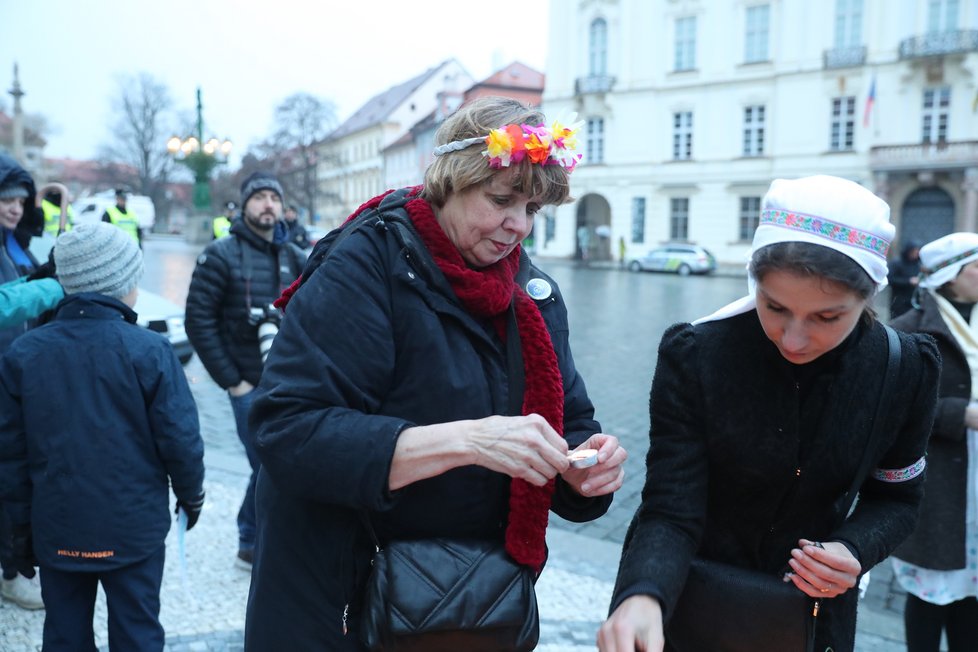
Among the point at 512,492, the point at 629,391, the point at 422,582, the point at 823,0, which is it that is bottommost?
the point at 629,391

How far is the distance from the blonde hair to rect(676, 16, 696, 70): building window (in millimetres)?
36533

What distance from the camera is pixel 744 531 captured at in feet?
5.89

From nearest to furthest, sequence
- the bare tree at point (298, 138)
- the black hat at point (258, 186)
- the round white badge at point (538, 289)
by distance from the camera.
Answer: the round white badge at point (538, 289) < the black hat at point (258, 186) < the bare tree at point (298, 138)

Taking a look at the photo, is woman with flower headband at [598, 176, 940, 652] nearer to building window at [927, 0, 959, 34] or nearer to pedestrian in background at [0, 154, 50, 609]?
pedestrian in background at [0, 154, 50, 609]

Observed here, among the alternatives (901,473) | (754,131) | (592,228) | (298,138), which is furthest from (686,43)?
(901,473)

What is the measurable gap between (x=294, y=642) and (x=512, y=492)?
0.60 metres

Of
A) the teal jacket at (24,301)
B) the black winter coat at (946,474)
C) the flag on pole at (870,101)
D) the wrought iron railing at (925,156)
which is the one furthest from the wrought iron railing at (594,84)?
the teal jacket at (24,301)

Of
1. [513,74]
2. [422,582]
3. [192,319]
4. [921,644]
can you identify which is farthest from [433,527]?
[513,74]

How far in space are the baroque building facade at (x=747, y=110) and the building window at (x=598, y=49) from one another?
3.1 inches

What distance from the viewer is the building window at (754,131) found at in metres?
33.9

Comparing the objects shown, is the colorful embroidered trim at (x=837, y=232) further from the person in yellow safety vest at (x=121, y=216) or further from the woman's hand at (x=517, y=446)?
the person in yellow safety vest at (x=121, y=216)

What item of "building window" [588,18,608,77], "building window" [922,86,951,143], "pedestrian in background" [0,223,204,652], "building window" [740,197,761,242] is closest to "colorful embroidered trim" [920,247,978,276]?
"pedestrian in background" [0,223,204,652]

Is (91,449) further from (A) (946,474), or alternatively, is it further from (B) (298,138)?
(B) (298,138)

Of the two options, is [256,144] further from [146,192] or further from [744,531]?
[744,531]
